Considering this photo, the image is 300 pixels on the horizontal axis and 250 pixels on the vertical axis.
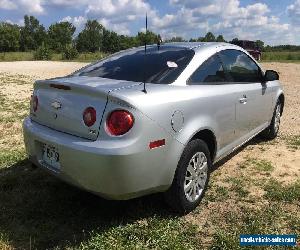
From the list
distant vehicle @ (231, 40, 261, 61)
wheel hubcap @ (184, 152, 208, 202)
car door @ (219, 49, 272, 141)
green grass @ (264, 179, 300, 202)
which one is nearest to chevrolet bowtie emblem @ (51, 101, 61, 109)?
wheel hubcap @ (184, 152, 208, 202)

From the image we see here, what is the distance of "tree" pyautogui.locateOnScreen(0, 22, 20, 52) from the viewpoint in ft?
266

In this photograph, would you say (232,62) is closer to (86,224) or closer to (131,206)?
(131,206)

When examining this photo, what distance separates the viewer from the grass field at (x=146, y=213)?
10.6 ft

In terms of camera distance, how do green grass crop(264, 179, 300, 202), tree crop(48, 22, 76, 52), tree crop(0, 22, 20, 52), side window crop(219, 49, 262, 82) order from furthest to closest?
tree crop(48, 22, 76, 52) → tree crop(0, 22, 20, 52) → side window crop(219, 49, 262, 82) → green grass crop(264, 179, 300, 202)

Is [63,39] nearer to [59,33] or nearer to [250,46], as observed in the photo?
[59,33]

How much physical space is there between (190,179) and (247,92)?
61.7 inches

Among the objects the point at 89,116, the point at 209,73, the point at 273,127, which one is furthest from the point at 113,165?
the point at 273,127

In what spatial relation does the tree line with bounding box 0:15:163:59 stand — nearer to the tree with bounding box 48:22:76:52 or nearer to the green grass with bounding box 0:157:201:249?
the tree with bounding box 48:22:76:52

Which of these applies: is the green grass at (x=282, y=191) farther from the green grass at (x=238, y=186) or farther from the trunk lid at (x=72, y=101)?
the trunk lid at (x=72, y=101)

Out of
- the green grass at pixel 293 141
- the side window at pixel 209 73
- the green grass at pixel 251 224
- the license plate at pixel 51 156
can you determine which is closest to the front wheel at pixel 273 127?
the green grass at pixel 293 141

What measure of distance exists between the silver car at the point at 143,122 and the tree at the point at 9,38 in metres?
83.7

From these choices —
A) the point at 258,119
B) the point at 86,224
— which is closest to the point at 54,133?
the point at 86,224

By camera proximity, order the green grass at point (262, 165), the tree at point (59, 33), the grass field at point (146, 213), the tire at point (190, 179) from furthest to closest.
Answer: the tree at point (59, 33)
the green grass at point (262, 165)
the tire at point (190, 179)
the grass field at point (146, 213)

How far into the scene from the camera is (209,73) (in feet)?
13.3
